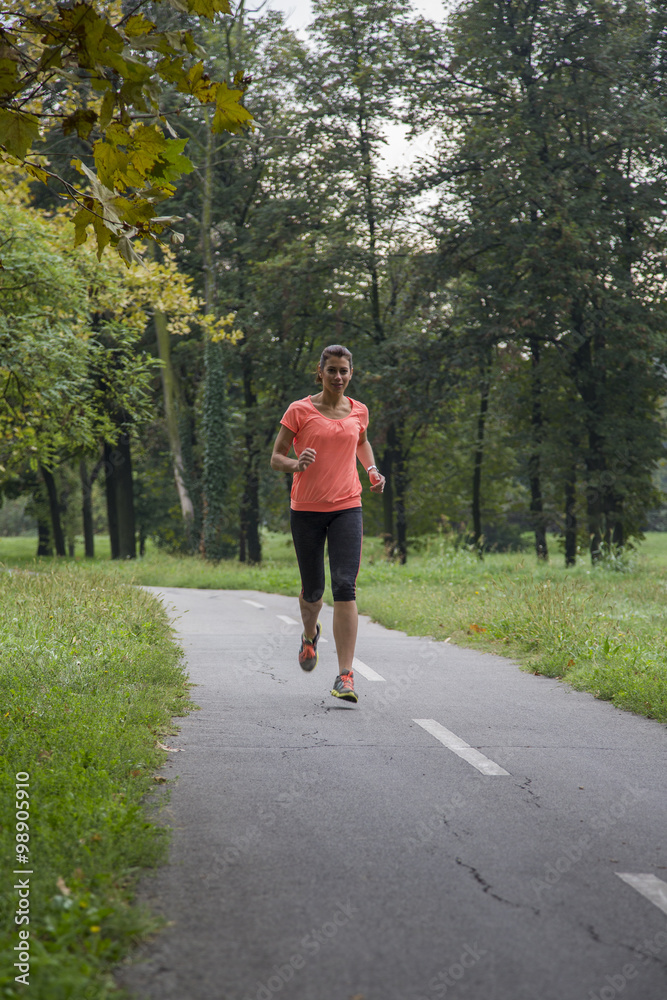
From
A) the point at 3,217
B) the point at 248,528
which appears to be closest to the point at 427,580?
the point at 3,217

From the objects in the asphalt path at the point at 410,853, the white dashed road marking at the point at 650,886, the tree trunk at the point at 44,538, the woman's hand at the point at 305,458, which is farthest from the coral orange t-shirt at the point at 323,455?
the tree trunk at the point at 44,538

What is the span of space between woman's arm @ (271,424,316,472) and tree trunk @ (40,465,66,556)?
26154 millimetres

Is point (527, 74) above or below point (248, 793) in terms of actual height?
above

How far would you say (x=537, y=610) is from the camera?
9719 millimetres

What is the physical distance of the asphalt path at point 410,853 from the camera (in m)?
2.56

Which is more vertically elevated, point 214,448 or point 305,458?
point 305,458

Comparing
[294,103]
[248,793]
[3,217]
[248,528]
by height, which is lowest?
[248,528]

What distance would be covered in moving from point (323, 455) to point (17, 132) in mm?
3288

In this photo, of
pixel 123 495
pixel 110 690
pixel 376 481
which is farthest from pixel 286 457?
pixel 123 495

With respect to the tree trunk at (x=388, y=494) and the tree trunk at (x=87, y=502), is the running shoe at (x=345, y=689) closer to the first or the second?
the tree trunk at (x=388, y=494)

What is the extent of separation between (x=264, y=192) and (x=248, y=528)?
1105 centimetres

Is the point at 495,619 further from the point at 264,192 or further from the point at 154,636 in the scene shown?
the point at 264,192

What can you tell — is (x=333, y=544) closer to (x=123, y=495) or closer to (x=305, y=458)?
(x=305, y=458)

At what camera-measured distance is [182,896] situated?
9.89 ft
